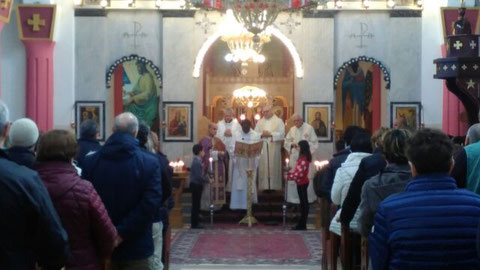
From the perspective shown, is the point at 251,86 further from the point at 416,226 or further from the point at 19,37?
the point at 416,226

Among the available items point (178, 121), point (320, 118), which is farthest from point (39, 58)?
point (320, 118)

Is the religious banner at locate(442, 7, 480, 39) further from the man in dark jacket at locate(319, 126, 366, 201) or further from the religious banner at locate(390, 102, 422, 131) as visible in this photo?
the man in dark jacket at locate(319, 126, 366, 201)

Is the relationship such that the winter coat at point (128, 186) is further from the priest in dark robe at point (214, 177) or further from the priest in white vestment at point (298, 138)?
the priest in white vestment at point (298, 138)

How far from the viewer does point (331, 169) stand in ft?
33.0

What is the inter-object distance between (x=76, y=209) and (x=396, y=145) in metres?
2.14

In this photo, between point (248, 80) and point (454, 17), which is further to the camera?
point (248, 80)

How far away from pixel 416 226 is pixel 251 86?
67.0ft

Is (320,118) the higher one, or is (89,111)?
(89,111)

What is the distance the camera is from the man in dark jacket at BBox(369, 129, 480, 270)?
3986 millimetres

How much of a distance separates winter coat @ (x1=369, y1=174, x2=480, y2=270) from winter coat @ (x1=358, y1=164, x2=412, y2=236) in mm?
1489

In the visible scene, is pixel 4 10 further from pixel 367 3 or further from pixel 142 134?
pixel 142 134

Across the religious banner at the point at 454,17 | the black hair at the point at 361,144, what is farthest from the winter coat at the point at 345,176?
Answer: the religious banner at the point at 454,17

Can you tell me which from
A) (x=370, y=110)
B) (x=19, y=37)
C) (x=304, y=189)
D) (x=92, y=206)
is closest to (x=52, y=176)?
(x=92, y=206)

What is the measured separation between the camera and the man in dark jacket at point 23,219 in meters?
4.09
